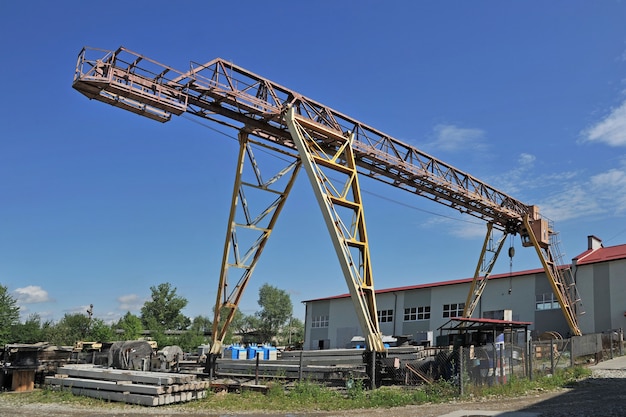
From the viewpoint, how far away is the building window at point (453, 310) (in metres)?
37.6

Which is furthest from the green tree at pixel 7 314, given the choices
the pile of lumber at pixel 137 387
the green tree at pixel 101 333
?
the pile of lumber at pixel 137 387

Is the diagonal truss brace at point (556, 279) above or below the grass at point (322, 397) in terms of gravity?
above

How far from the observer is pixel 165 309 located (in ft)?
297

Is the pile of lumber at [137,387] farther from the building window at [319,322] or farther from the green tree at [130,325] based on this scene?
the green tree at [130,325]

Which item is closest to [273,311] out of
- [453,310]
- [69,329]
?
[69,329]

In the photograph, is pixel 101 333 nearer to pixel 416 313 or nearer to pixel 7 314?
pixel 7 314

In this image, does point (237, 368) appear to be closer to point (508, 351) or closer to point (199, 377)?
point (199, 377)

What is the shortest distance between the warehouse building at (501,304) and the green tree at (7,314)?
31671 mm

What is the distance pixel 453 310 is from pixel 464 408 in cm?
2691

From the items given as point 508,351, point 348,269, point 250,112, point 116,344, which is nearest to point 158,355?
point 116,344

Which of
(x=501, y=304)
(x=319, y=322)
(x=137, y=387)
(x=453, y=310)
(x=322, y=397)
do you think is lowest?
(x=322, y=397)

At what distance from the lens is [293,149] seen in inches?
832

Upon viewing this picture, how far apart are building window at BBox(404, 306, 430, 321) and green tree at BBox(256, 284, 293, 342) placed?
5243 cm

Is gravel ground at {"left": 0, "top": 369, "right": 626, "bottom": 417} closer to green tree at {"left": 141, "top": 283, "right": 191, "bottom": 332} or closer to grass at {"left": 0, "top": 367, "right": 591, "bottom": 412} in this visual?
grass at {"left": 0, "top": 367, "right": 591, "bottom": 412}
